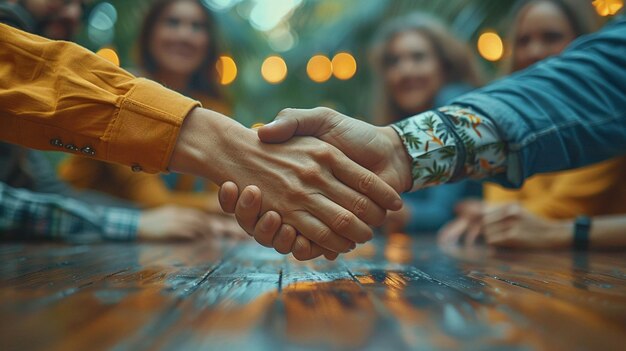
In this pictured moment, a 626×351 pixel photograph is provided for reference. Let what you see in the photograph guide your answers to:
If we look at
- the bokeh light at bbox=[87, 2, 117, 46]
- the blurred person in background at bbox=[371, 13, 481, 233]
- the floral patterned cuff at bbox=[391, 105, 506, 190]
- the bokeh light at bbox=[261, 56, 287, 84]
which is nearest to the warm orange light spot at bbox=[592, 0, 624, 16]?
the blurred person in background at bbox=[371, 13, 481, 233]

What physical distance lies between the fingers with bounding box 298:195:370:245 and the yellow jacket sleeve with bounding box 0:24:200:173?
0.81ft

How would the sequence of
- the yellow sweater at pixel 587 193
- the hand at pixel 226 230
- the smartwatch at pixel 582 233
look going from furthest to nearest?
the hand at pixel 226 230 → the yellow sweater at pixel 587 193 → the smartwatch at pixel 582 233

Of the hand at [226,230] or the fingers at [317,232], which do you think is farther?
the hand at [226,230]

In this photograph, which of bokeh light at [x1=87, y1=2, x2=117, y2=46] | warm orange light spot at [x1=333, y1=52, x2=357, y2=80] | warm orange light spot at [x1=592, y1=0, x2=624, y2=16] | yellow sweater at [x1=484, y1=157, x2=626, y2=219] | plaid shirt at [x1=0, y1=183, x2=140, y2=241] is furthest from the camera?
warm orange light spot at [x1=333, y1=52, x2=357, y2=80]

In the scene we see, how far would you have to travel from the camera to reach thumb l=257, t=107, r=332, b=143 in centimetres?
82

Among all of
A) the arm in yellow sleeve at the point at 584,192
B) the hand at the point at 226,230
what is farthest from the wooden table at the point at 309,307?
the hand at the point at 226,230

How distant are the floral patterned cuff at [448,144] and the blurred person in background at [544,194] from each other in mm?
360

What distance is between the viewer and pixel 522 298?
1.62 feet

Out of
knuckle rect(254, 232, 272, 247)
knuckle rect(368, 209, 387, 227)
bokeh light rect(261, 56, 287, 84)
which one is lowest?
knuckle rect(254, 232, 272, 247)

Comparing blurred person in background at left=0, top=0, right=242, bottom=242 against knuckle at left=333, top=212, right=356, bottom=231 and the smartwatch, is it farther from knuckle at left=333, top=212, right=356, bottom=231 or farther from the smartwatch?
the smartwatch

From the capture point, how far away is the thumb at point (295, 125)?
820 mm

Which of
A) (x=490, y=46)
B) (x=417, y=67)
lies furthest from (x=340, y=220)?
(x=490, y=46)

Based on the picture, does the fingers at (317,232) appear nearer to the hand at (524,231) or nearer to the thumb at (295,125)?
the thumb at (295,125)

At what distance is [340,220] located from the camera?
0.80m
